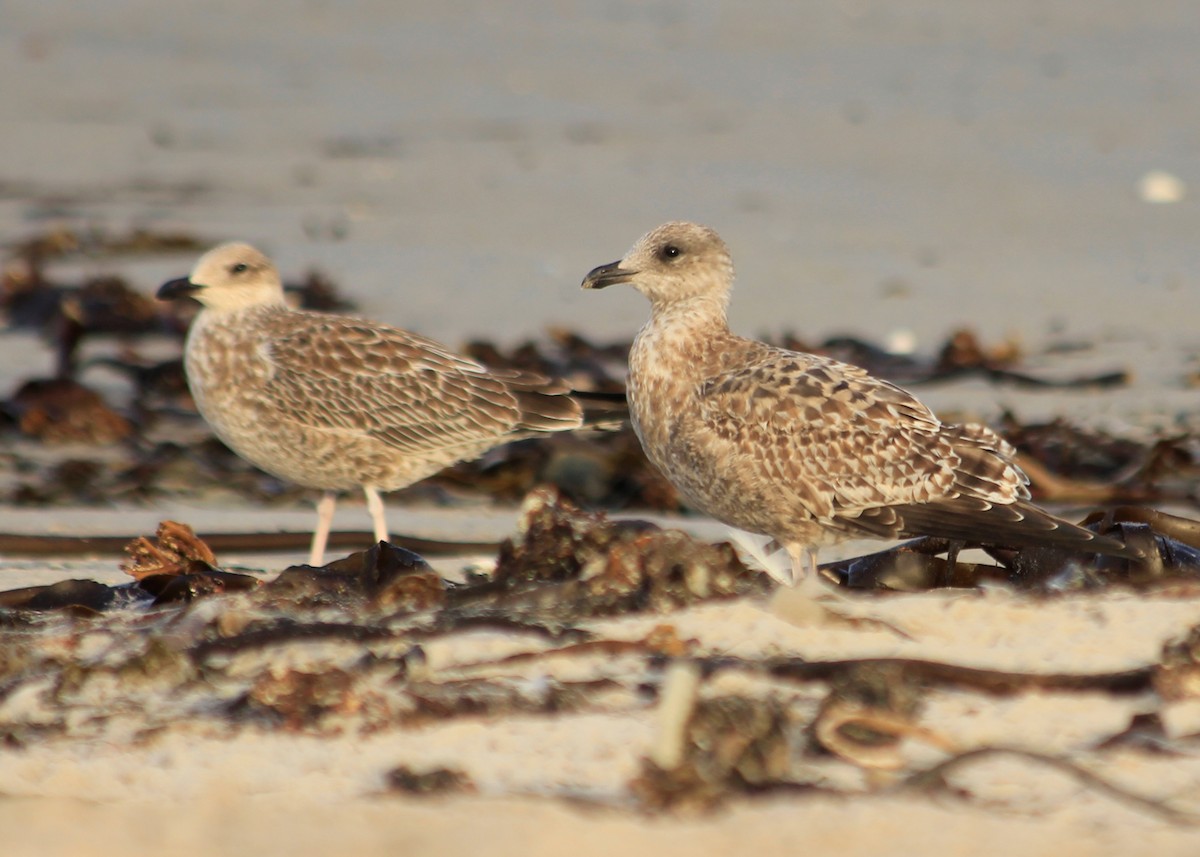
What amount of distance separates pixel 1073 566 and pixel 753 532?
1101 mm

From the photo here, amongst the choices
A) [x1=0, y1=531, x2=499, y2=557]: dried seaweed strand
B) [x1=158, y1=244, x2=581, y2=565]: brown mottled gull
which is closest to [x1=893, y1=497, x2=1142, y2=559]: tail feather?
[x1=0, y1=531, x2=499, y2=557]: dried seaweed strand

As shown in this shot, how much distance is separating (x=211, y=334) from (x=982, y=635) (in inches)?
162

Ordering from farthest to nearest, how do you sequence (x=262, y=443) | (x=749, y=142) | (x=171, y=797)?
(x=749, y=142) → (x=262, y=443) → (x=171, y=797)

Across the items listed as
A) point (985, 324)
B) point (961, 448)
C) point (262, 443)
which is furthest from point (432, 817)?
point (985, 324)

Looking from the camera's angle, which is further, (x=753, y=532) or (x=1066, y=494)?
(x=1066, y=494)

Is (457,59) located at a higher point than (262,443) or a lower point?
higher

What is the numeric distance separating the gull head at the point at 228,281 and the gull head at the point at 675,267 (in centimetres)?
190

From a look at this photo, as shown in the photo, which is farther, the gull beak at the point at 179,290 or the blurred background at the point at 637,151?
the blurred background at the point at 637,151

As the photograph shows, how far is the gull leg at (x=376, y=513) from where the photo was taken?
7.05 m

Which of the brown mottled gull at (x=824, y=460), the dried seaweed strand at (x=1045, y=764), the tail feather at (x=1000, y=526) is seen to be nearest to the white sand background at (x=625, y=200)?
the dried seaweed strand at (x=1045, y=764)

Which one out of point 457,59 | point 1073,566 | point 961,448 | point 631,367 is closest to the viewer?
point 1073,566

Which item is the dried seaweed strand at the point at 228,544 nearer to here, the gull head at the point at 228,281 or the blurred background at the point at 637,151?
the gull head at the point at 228,281

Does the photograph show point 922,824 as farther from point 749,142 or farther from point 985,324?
point 749,142

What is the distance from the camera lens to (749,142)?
580 inches
